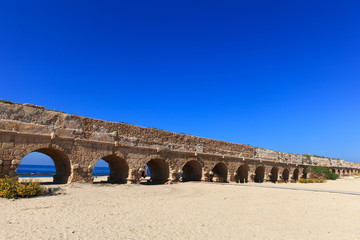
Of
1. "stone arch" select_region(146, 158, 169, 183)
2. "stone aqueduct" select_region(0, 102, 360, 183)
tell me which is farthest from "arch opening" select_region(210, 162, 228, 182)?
"stone arch" select_region(146, 158, 169, 183)

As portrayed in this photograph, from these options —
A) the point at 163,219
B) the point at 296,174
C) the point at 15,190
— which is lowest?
the point at 163,219

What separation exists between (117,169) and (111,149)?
206 centimetres

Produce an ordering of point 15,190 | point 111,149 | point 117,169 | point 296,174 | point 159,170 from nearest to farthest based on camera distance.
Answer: point 15,190, point 111,149, point 117,169, point 159,170, point 296,174

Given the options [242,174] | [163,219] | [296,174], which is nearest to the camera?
[163,219]

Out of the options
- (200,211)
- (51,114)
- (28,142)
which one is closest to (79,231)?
(200,211)

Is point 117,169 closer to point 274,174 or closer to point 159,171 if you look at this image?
point 159,171

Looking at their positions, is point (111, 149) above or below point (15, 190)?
above

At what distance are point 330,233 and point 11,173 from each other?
1004 cm

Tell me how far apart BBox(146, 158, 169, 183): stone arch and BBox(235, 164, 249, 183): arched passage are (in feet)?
23.2

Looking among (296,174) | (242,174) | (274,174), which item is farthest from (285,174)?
(242,174)

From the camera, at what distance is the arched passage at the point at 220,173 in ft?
57.1

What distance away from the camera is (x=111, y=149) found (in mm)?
11680

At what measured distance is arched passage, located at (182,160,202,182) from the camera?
16.3 meters

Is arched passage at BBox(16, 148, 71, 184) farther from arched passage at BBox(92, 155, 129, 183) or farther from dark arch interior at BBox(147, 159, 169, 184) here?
dark arch interior at BBox(147, 159, 169, 184)
